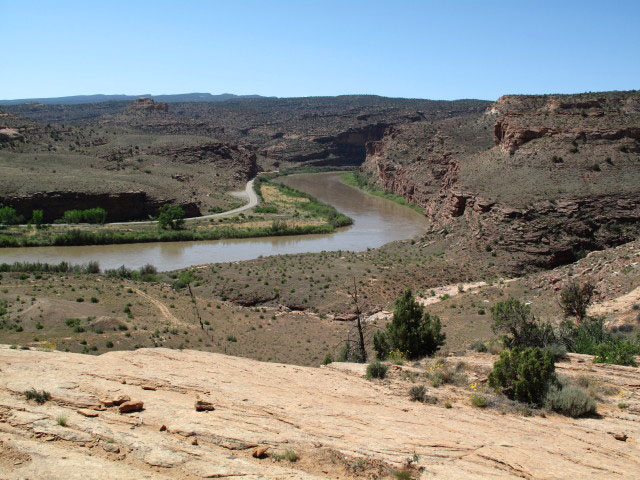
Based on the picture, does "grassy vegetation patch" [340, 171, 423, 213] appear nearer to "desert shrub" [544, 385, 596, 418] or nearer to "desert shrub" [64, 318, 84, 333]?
"desert shrub" [64, 318, 84, 333]

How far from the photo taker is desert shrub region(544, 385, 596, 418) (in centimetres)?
970

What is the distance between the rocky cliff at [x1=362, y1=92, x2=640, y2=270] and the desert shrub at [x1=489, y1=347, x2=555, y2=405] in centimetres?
2361

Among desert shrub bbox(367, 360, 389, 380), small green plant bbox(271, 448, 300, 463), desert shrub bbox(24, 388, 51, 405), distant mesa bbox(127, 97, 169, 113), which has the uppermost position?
distant mesa bbox(127, 97, 169, 113)

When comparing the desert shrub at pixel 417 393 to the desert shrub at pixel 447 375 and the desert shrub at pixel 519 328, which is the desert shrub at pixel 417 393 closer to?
the desert shrub at pixel 447 375

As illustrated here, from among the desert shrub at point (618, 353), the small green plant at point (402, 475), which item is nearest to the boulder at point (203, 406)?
the small green plant at point (402, 475)

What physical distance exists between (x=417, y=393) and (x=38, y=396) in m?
6.90

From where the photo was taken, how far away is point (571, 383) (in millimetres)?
10805

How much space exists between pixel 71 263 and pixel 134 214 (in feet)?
70.2

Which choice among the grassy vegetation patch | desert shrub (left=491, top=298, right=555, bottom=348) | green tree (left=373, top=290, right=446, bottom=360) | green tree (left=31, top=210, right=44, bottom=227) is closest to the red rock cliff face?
green tree (left=31, top=210, right=44, bottom=227)

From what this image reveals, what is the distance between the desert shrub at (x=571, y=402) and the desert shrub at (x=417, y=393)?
2.31m

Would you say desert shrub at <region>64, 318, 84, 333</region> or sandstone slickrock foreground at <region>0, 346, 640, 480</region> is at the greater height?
sandstone slickrock foreground at <region>0, 346, 640, 480</region>

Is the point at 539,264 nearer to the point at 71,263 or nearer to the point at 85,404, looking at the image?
the point at 85,404

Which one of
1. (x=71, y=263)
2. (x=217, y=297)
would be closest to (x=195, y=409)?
(x=217, y=297)

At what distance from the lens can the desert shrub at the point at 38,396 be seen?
870 centimetres
